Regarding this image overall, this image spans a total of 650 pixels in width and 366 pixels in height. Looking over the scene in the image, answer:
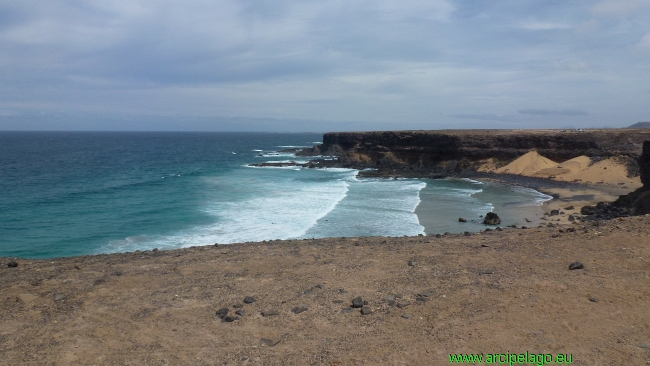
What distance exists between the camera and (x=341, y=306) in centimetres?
779

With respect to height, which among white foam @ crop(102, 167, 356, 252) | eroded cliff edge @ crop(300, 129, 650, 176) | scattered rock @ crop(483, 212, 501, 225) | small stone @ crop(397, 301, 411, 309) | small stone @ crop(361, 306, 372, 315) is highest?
eroded cliff edge @ crop(300, 129, 650, 176)

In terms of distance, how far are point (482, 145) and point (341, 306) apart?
44.4m

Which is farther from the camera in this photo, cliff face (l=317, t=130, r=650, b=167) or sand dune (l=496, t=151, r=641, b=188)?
cliff face (l=317, t=130, r=650, b=167)

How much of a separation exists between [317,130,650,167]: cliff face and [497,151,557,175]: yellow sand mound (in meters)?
1.54

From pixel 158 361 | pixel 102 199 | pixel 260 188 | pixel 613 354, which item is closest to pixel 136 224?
pixel 102 199

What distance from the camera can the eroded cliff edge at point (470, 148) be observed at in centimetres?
4144

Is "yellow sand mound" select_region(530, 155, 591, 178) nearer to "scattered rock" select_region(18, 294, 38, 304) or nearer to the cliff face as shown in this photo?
the cliff face

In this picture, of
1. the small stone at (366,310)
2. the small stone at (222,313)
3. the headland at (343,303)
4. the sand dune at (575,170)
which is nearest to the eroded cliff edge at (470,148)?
the sand dune at (575,170)

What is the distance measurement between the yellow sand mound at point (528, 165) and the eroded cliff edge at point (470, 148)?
1.55 meters

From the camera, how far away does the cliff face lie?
41.6m

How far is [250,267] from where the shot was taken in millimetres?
10250

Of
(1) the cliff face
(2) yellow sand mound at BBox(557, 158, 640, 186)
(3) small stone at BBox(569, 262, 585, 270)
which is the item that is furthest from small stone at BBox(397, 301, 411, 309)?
(1) the cliff face

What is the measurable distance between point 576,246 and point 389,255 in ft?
14.5

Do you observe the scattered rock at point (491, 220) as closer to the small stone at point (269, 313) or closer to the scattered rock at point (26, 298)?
the small stone at point (269, 313)
